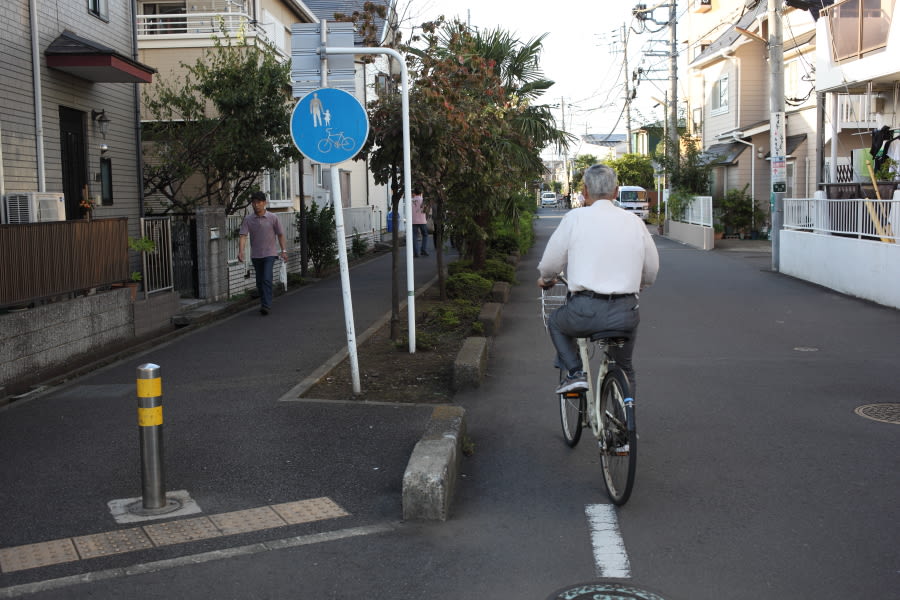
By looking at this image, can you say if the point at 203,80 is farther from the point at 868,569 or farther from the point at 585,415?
the point at 868,569

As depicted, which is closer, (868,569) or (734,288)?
(868,569)

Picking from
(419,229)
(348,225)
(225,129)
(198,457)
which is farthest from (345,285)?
(348,225)

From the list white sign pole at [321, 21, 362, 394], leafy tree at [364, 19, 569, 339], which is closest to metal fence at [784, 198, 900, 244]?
leafy tree at [364, 19, 569, 339]

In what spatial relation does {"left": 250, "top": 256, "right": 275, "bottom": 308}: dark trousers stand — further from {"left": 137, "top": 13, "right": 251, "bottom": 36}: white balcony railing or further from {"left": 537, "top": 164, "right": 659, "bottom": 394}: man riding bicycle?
{"left": 537, "top": 164, "right": 659, "bottom": 394}: man riding bicycle

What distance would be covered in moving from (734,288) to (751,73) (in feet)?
61.8

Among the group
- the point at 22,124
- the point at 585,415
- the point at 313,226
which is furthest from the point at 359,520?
the point at 313,226

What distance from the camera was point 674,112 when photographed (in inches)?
1373

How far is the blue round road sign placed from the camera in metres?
7.28

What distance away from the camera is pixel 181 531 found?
15.7 ft

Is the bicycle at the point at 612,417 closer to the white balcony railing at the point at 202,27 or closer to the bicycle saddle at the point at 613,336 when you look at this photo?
the bicycle saddle at the point at 613,336

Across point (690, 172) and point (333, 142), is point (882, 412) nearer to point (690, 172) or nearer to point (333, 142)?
point (333, 142)

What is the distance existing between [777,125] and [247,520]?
1850cm

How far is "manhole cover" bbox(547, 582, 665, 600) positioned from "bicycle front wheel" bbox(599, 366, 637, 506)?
913mm

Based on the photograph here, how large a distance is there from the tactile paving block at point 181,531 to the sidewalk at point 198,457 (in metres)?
0.02
